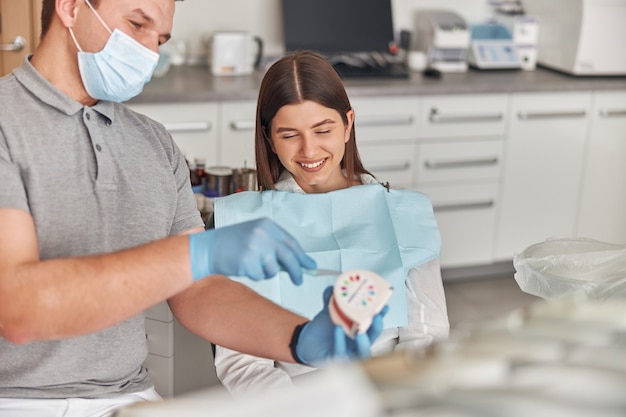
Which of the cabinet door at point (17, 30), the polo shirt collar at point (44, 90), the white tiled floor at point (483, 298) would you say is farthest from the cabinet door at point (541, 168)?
the polo shirt collar at point (44, 90)

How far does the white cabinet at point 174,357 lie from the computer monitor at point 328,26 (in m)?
1.94

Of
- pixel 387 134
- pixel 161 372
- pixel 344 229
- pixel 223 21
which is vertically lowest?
pixel 161 372

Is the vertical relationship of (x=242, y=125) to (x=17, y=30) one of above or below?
below

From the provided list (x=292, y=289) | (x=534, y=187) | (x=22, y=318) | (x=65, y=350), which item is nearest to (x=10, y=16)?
(x=292, y=289)

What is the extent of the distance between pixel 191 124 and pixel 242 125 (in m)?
0.19

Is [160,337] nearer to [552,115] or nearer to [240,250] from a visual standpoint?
[240,250]

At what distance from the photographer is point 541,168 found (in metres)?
3.82

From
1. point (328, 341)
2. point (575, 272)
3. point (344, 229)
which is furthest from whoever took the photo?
point (344, 229)

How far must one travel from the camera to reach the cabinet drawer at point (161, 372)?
6.73 feet

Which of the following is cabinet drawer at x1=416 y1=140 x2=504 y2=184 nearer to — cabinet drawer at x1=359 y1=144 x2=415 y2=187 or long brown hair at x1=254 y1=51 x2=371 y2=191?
cabinet drawer at x1=359 y1=144 x2=415 y2=187

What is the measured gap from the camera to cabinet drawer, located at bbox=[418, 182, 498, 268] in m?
3.72

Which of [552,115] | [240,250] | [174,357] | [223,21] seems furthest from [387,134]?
[240,250]

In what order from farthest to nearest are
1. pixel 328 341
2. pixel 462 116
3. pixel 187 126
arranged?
pixel 462 116 → pixel 187 126 → pixel 328 341

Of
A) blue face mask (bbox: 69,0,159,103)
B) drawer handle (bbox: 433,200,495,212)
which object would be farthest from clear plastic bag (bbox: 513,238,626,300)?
drawer handle (bbox: 433,200,495,212)
